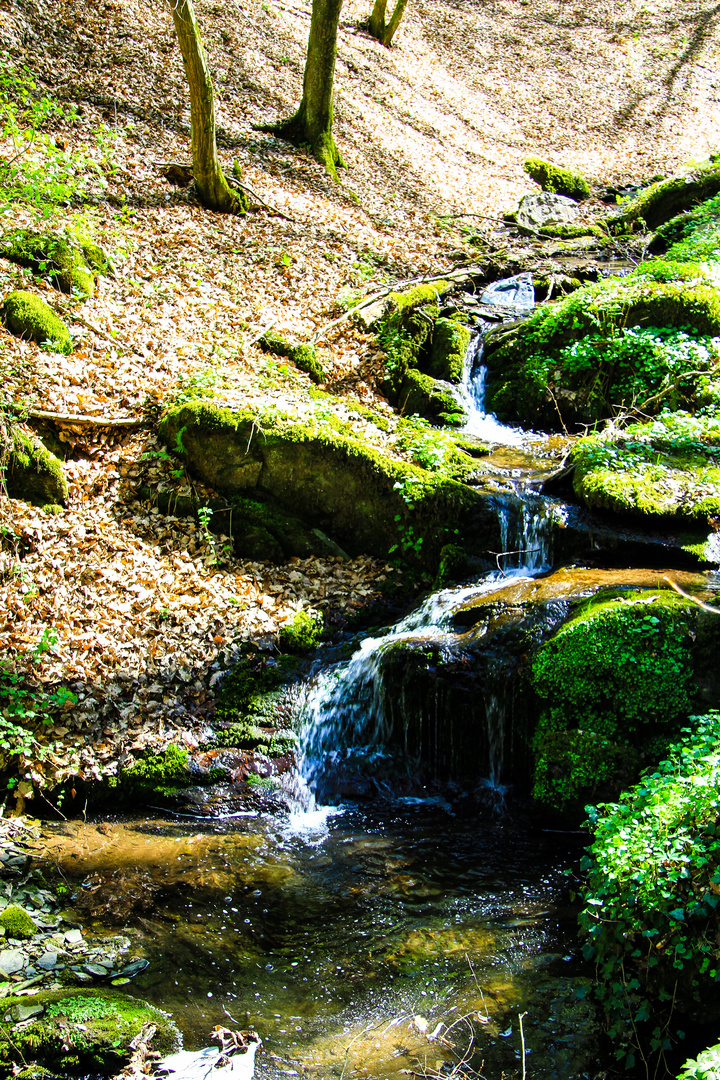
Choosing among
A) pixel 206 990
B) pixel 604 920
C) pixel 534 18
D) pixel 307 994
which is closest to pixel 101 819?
pixel 206 990

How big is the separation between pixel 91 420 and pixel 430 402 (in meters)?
4.34

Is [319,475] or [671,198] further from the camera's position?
[671,198]

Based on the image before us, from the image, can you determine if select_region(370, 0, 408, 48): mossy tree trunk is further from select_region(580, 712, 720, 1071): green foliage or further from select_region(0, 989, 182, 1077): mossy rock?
select_region(0, 989, 182, 1077): mossy rock

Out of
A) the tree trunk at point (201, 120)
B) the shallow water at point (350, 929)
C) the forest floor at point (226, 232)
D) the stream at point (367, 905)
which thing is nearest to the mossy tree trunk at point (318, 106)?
the forest floor at point (226, 232)

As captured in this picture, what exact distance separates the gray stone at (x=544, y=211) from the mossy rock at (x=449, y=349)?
5.44m

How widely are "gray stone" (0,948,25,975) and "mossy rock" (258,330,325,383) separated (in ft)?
22.3

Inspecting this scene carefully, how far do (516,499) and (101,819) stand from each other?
4839mm

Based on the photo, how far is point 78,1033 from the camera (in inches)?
122

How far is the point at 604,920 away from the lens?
341 centimetres

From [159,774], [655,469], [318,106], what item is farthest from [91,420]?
[318,106]

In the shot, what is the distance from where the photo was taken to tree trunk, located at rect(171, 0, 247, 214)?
944 cm

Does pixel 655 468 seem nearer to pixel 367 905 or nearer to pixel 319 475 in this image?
pixel 319 475

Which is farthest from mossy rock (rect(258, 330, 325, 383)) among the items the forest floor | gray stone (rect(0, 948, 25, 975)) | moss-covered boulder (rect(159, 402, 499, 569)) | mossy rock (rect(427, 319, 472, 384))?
gray stone (rect(0, 948, 25, 975))

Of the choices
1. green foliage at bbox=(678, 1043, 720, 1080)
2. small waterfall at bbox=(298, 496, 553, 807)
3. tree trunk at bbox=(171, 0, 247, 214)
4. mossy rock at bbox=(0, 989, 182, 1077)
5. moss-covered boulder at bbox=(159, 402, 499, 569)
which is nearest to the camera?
green foliage at bbox=(678, 1043, 720, 1080)
